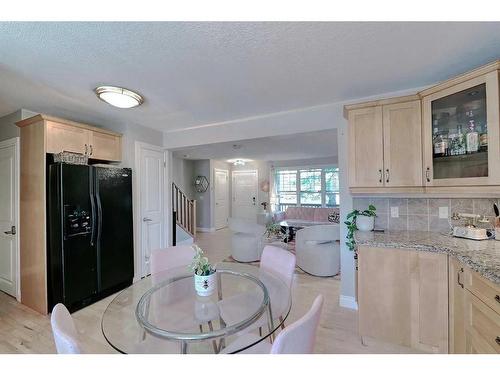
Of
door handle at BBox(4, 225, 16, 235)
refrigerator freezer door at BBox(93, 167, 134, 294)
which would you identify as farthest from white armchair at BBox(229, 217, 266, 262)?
door handle at BBox(4, 225, 16, 235)

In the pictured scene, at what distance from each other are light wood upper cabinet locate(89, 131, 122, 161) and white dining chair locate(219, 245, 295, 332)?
95.3 inches

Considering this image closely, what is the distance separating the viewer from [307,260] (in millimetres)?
3664

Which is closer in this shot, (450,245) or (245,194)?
(450,245)

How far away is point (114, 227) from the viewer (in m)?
2.87

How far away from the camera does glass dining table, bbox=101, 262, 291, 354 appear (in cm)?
119

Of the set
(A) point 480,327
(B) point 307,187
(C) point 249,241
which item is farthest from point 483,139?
(B) point 307,187

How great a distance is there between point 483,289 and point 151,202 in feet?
11.7

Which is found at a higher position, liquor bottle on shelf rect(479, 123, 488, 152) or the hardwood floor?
liquor bottle on shelf rect(479, 123, 488, 152)

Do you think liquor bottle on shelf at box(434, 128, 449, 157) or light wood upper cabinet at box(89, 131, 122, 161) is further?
light wood upper cabinet at box(89, 131, 122, 161)

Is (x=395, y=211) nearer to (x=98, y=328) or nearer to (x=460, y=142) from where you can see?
(x=460, y=142)

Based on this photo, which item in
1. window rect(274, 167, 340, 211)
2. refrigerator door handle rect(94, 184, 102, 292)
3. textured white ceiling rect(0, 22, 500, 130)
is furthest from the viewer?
window rect(274, 167, 340, 211)

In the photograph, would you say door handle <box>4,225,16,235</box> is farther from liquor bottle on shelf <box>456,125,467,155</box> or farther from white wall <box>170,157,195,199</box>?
liquor bottle on shelf <box>456,125,467,155</box>
